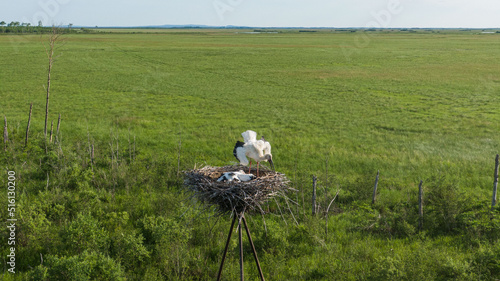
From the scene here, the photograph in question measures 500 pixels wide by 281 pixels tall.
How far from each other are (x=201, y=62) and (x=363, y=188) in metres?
56.8

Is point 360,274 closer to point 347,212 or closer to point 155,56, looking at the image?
point 347,212

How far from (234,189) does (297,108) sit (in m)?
28.5

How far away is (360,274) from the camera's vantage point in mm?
9195

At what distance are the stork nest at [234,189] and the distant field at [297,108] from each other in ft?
31.1

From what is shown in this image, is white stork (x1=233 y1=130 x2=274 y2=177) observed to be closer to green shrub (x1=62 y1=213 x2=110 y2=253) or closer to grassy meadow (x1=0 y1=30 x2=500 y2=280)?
grassy meadow (x1=0 y1=30 x2=500 y2=280)

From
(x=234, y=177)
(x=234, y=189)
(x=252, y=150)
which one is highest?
(x=252, y=150)

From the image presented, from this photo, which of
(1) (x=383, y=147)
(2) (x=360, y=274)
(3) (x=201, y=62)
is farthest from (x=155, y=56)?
(2) (x=360, y=274)

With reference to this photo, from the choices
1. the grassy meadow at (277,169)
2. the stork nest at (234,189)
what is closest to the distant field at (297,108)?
the grassy meadow at (277,169)

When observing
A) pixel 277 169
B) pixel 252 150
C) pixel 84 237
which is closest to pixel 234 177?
pixel 252 150

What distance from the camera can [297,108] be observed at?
33.7m

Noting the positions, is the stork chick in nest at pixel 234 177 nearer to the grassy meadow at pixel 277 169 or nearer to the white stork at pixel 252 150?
the white stork at pixel 252 150

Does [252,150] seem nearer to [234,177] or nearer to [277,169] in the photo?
[234,177]

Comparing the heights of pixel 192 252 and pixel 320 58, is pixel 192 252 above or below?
below

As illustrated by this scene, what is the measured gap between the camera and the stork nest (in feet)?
18.8
